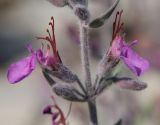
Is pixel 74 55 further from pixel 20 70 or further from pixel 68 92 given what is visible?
pixel 20 70

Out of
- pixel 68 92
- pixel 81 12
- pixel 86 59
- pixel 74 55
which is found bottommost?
pixel 74 55

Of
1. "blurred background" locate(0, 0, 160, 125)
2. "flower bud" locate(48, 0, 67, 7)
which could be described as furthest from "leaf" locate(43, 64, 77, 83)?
"blurred background" locate(0, 0, 160, 125)

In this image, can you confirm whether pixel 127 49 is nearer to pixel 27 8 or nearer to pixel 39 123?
pixel 39 123

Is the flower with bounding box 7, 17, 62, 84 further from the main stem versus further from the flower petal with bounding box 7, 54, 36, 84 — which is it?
the main stem

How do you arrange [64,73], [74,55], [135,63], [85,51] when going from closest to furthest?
[135,63], [85,51], [64,73], [74,55]

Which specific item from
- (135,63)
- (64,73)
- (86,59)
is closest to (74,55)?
A: (64,73)

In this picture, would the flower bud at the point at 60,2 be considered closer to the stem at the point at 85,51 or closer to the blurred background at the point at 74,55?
the stem at the point at 85,51

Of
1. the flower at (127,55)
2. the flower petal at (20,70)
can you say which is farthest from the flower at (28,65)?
the flower at (127,55)

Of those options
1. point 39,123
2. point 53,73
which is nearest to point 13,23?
point 39,123
